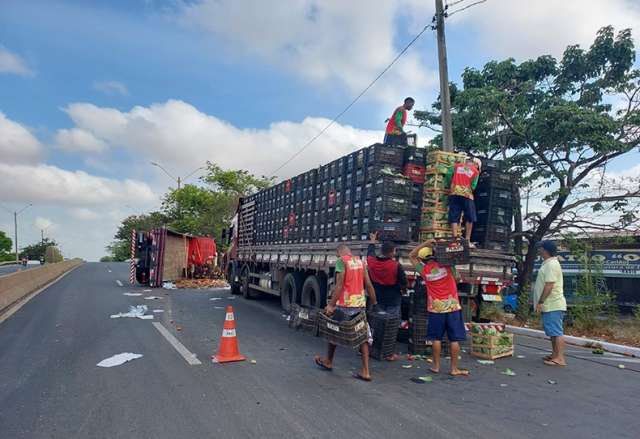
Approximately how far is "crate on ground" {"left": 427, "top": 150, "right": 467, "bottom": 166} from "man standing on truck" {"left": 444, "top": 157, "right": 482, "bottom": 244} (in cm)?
12

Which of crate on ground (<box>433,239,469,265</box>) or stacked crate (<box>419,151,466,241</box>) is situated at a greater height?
stacked crate (<box>419,151,466,241</box>)

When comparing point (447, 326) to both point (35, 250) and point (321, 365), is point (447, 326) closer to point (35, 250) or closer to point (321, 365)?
point (321, 365)

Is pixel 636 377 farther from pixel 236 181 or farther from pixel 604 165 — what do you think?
pixel 236 181

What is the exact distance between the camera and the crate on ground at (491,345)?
21.3ft

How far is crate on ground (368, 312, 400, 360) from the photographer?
621 centimetres

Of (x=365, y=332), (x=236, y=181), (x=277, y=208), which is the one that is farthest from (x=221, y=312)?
(x=236, y=181)

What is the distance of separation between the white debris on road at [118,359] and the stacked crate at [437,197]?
4.70 m

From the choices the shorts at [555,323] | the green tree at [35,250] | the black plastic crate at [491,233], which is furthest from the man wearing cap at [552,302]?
the green tree at [35,250]

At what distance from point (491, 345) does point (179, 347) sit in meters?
4.53

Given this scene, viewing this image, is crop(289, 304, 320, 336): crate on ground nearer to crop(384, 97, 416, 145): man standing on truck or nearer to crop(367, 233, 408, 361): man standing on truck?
crop(367, 233, 408, 361): man standing on truck

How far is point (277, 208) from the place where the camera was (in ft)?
40.2

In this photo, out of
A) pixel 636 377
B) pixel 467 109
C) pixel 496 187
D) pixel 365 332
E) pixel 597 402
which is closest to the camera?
pixel 597 402

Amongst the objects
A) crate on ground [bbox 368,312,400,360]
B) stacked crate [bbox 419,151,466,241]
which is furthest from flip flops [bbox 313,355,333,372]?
stacked crate [bbox 419,151,466,241]

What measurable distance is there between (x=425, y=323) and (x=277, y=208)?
6444 mm
